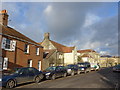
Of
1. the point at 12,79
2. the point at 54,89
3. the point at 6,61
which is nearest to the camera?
the point at 54,89

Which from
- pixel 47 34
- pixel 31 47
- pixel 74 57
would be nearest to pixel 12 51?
pixel 31 47

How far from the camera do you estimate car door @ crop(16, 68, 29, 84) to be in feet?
36.4

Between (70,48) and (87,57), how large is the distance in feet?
43.1

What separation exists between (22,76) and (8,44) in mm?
9529

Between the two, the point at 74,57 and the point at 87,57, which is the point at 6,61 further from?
the point at 87,57

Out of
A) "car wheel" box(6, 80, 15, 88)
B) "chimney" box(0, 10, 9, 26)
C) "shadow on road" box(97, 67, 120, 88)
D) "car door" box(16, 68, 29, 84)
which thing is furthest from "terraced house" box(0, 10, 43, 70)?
"shadow on road" box(97, 67, 120, 88)

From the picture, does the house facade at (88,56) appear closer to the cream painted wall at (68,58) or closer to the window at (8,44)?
the cream painted wall at (68,58)

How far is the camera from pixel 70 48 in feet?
160

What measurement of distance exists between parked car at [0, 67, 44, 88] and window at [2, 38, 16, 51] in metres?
7.94

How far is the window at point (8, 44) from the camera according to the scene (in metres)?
Result: 18.7

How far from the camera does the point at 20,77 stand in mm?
11203

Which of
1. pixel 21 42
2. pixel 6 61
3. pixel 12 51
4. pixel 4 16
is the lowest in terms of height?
pixel 6 61

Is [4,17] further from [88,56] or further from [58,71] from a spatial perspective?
[88,56]

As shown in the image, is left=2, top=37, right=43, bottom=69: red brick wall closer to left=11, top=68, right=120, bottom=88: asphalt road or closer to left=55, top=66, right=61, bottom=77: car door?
left=55, top=66, right=61, bottom=77: car door
